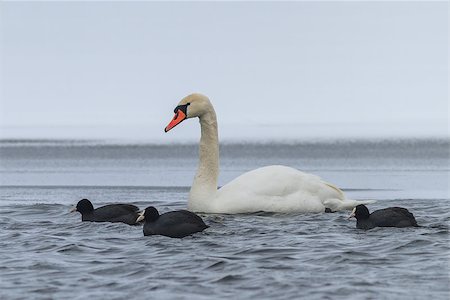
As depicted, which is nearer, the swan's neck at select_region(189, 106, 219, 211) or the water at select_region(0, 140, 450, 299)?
the water at select_region(0, 140, 450, 299)

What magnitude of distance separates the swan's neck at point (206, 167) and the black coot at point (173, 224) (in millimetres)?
1865

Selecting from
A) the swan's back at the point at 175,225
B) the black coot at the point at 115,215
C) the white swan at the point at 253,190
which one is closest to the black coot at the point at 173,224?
the swan's back at the point at 175,225

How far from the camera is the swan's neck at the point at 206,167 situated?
13508 millimetres

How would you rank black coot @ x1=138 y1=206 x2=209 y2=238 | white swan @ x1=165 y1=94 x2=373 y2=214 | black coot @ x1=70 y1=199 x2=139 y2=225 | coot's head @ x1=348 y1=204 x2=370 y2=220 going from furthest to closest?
white swan @ x1=165 y1=94 x2=373 y2=214 → black coot @ x1=70 y1=199 x2=139 y2=225 → coot's head @ x1=348 y1=204 x2=370 y2=220 → black coot @ x1=138 y1=206 x2=209 y2=238

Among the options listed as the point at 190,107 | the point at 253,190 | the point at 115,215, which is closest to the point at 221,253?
the point at 115,215

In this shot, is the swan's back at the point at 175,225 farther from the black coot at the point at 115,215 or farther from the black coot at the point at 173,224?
the black coot at the point at 115,215

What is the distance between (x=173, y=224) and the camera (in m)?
11.3

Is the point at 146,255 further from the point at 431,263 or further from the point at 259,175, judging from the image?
the point at 259,175

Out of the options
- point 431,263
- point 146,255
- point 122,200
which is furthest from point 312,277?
point 122,200

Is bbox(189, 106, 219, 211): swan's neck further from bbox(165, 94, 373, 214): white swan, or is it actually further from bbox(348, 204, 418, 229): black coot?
bbox(348, 204, 418, 229): black coot

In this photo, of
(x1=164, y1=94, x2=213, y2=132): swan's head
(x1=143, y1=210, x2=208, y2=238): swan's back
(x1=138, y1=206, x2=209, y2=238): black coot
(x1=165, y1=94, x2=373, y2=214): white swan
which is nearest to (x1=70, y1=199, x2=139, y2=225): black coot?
(x1=138, y1=206, x2=209, y2=238): black coot

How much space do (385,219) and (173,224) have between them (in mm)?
2474

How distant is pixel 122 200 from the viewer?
54.4ft

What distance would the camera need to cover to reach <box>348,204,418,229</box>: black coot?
11.6 m
